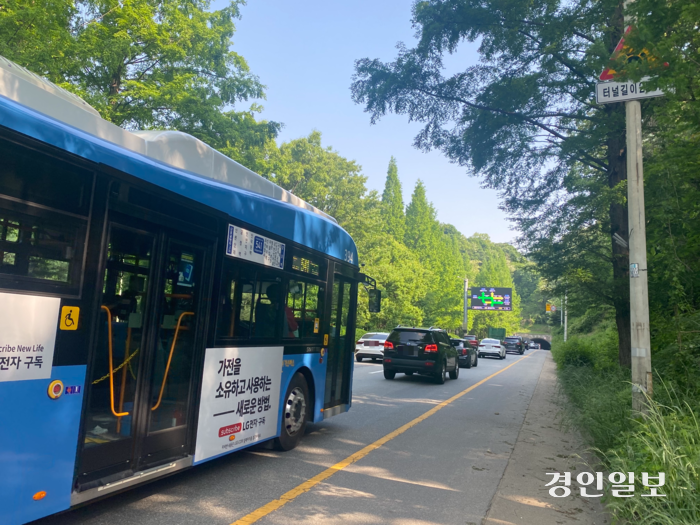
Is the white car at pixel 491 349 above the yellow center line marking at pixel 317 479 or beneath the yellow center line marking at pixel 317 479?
above

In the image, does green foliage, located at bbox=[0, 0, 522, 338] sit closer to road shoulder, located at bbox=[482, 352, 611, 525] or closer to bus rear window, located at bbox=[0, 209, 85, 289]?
road shoulder, located at bbox=[482, 352, 611, 525]

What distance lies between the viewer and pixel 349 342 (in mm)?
8758

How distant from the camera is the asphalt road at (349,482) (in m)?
4.53

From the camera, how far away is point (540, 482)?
6.12 m

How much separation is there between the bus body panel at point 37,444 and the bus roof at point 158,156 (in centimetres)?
164

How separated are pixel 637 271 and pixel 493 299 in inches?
2008

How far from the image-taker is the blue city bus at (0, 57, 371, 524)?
3.38 meters

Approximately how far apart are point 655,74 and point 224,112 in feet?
62.9

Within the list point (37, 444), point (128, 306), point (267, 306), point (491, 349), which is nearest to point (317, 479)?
point (267, 306)

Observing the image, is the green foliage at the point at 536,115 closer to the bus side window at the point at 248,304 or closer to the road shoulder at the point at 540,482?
the road shoulder at the point at 540,482

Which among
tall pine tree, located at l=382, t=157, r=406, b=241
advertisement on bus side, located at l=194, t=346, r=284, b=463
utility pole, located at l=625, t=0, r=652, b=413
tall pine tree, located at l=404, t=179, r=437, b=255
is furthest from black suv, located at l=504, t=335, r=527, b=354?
advertisement on bus side, located at l=194, t=346, r=284, b=463

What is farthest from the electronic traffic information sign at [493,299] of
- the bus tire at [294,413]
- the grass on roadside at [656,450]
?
the bus tire at [294,413]

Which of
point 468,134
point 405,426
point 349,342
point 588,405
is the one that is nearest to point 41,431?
point 349,342

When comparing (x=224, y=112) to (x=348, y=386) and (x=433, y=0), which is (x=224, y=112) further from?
(x=348, y=386)
